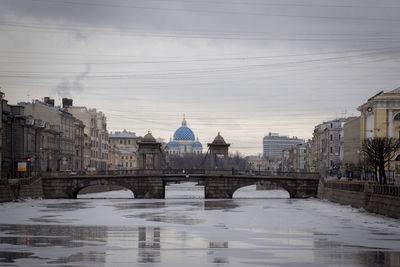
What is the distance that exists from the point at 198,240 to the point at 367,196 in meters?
35.4

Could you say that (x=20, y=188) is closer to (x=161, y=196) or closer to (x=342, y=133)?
(x=161, y=196)

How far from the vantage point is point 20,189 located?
328 ft

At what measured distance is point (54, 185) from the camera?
388 feet

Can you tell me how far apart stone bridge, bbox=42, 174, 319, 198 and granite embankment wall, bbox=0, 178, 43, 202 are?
14.1 ft

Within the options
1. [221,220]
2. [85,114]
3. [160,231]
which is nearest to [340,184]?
[221,220]

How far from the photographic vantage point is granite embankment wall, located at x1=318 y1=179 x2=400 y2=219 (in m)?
63.2

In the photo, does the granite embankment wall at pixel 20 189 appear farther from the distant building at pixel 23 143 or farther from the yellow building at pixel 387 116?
the yellow building at pixel 387 116

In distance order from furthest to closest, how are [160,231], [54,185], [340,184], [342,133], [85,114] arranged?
[85,114], [342,133], [54,185], [340,184], [160,231]

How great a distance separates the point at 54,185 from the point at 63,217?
5052 centimetres

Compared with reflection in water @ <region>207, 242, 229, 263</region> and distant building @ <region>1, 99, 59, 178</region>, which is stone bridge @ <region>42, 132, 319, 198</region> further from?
reflection in water @ <region>207, 242, 229, 263</region>

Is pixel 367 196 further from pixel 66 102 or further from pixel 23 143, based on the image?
pixel 66 102

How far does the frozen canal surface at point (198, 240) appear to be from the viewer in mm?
36000

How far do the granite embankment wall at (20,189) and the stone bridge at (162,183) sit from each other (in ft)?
14.1

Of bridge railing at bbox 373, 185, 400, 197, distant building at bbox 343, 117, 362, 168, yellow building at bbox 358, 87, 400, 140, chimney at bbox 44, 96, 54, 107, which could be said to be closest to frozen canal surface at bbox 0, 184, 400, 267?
bridge railing at bbox 373, 185, 400, 197
